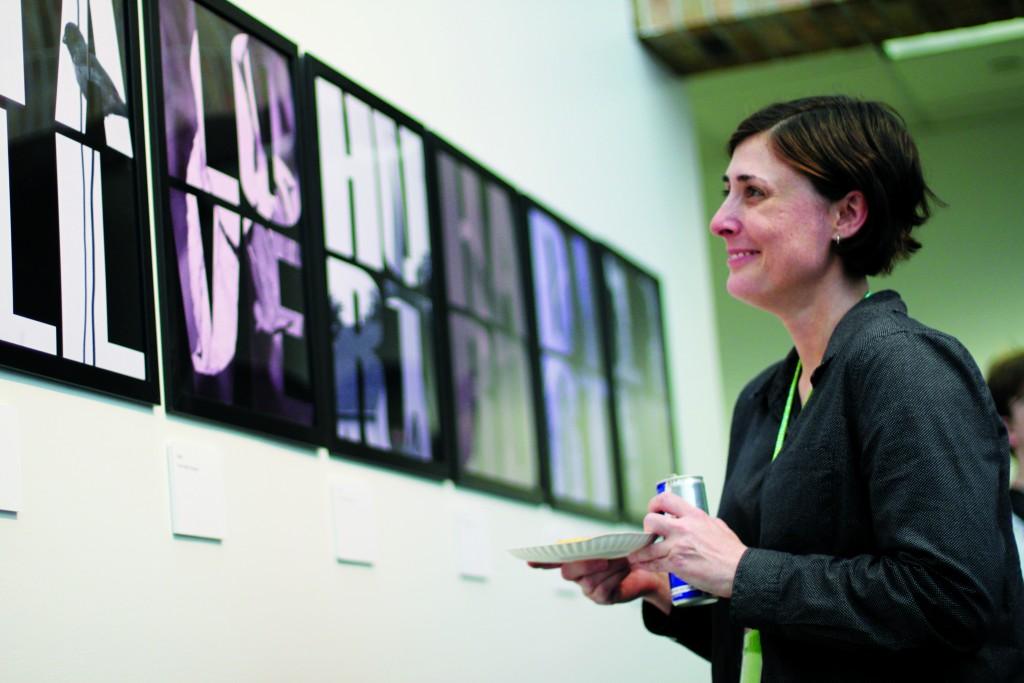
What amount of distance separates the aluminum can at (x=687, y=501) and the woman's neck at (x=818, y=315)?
25cm

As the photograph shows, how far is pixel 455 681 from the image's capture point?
303 centimetres

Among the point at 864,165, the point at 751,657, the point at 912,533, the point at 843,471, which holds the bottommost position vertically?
Answer: the point at 751,657

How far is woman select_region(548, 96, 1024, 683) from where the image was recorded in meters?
1.78

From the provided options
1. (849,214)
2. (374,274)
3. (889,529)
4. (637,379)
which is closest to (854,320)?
(849,214)

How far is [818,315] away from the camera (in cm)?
212

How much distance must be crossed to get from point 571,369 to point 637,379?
0.54 m

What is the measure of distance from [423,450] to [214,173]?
89 cm

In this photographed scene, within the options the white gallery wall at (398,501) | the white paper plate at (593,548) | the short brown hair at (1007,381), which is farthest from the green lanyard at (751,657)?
the short brown hair at (1007,381)

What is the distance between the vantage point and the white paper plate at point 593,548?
200cm

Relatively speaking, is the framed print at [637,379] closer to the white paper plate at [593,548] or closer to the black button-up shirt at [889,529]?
the white paper plate at [593,548]

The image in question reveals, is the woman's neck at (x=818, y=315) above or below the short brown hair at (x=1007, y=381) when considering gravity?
below

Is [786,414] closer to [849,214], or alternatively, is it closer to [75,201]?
[849,214]

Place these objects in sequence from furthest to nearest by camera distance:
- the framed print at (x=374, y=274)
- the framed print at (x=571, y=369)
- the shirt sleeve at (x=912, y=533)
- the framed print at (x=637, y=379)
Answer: the framed print at (x=637, y=379) → the framed print at (x=571, y=369) → the framed print at (x=374, y=274) → the shirt sleeve at (x=912, y=533)

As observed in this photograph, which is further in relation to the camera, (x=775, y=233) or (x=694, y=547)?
(x=775, y=233)
